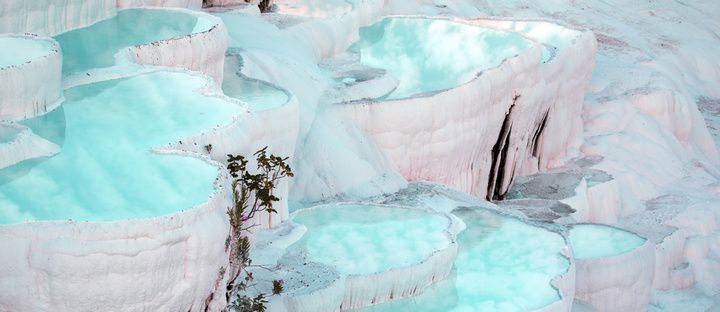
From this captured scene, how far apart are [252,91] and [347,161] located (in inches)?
66.2

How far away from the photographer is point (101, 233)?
7008mm

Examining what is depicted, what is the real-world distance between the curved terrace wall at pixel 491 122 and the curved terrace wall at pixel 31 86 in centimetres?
478

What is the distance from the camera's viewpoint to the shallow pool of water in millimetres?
9180

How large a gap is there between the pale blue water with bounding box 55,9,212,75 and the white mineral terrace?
40 mm

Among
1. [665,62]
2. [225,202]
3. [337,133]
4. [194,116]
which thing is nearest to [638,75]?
[665,62]

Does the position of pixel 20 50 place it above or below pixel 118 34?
above

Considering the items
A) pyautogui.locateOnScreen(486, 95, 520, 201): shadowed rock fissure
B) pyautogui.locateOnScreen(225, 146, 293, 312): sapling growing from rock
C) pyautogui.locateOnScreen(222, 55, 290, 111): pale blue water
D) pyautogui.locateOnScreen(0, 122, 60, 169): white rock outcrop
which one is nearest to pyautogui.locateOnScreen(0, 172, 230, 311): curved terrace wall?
pyautogui.locateOnScreen(225, 146, 293, 312): sapling growing from rock

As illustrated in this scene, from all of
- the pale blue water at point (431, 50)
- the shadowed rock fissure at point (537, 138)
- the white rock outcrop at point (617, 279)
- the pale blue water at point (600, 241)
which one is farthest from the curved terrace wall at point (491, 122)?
the white rock outcrop at point (617, 279)

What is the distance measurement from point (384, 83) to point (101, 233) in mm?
7920

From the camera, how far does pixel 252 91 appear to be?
11.8 metres

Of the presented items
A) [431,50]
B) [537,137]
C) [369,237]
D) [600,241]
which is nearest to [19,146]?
[369,237]

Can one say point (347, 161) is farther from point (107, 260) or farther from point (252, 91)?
point (107, 260)

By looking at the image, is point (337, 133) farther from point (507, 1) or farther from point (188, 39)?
point (507, 1)

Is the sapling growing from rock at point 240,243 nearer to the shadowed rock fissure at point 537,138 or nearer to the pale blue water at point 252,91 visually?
the pale blue water at point 252,91
